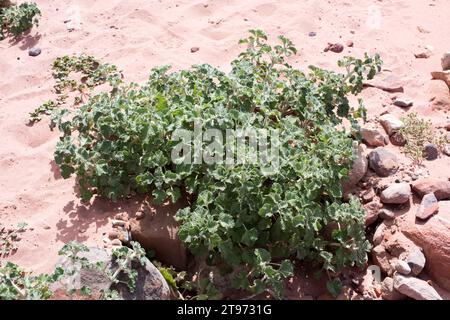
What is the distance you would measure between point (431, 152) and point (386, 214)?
0.70 m

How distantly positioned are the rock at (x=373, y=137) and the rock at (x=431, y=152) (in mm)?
314

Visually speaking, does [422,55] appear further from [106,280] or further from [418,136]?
[106,280]

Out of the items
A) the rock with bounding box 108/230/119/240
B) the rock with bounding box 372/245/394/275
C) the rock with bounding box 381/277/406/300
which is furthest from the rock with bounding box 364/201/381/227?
the rock with bounding box 108/230/119/240

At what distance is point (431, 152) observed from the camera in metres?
4.25

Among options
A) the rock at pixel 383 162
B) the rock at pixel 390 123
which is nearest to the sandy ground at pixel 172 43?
the rock at pixel 390 123

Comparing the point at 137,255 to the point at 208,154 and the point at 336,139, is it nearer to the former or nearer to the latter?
the point at 208,154

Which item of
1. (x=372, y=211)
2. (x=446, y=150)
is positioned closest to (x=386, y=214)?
(x=372, y=211)

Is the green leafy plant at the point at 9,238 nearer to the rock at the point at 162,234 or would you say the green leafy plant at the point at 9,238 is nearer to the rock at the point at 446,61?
the rock at the point at 162,234

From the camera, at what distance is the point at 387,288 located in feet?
12.0

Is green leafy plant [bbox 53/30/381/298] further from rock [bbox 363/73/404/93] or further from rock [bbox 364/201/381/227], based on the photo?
rock [bbox 363/73/404/93]

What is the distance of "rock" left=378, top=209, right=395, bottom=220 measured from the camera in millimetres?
3900

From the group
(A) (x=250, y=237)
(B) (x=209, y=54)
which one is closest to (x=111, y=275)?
(A) (x=250, y=237)

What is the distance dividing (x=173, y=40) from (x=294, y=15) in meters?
1.27

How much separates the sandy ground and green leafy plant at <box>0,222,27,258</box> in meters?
0.21
